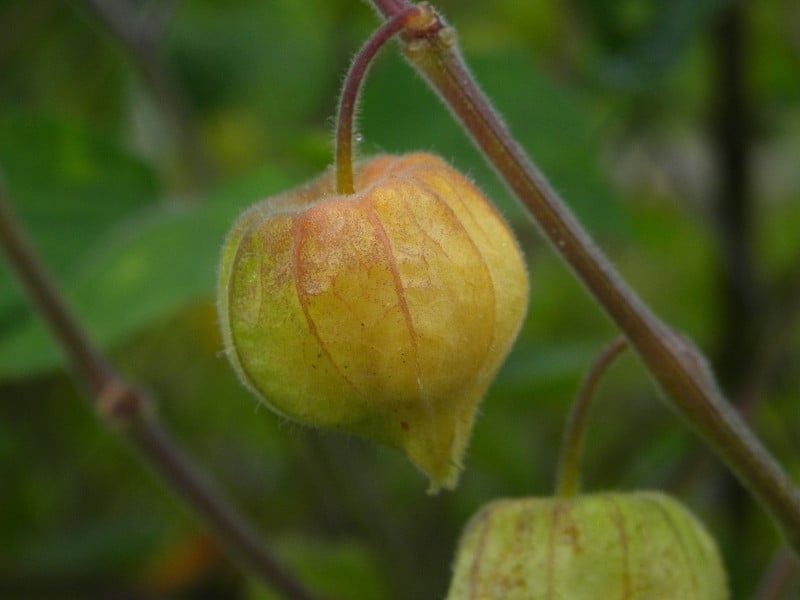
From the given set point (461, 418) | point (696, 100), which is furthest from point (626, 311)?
point (696, 100)

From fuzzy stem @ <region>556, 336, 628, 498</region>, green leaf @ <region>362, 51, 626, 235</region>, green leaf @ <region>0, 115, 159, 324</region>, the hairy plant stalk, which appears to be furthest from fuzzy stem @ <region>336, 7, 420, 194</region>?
green leaf @ <region>0, 115, 159, 324</region>

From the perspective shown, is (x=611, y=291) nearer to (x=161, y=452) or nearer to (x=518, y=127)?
Result: (x=161, y=452)

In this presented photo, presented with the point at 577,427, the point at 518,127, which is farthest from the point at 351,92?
the point at 518,127

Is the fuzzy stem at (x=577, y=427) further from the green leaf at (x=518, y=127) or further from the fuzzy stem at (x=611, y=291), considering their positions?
the green leaf at (x=518, y=127)

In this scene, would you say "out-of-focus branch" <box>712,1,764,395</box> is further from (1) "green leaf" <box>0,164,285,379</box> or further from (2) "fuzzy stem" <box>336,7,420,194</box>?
(2) "fuzzy stem" <box>336,7,420,194</box>

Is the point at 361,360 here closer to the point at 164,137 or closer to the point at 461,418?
the point at 461,418

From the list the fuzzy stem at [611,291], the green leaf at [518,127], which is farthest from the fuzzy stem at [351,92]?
the green leaf at [518,127]
